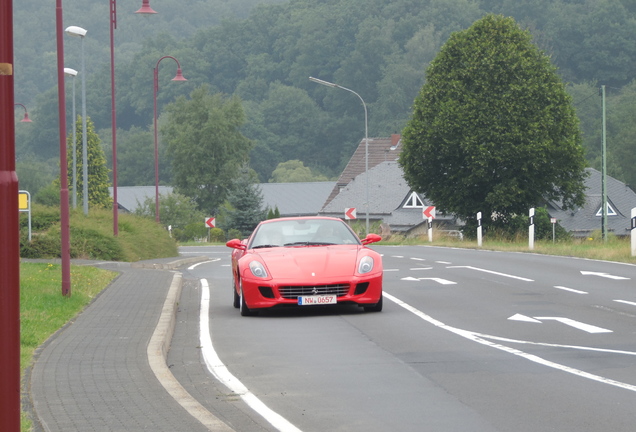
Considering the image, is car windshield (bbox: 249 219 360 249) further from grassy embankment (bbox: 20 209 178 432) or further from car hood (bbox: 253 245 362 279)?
grassy embankment (bbox: 20 209 178 432)

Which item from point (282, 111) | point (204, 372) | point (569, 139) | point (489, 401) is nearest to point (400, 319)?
point (204, 372)

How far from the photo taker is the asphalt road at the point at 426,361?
7156mm

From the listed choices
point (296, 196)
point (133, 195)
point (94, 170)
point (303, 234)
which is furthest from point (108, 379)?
point (296, 196)

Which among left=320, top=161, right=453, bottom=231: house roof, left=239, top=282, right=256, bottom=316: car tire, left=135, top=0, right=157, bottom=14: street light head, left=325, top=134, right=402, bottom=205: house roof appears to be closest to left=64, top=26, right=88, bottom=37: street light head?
left=135, top=0, right=157, bottom=14: street light head

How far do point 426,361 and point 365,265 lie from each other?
4251mm

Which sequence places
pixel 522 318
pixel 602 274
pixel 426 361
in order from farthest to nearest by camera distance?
pixel 602 274 → pixel 522 318 → pixel 426 361

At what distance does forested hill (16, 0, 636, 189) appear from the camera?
124062 mm

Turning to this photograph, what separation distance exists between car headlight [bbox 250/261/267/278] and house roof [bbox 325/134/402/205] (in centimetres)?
8564

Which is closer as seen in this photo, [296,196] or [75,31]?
[75,31]

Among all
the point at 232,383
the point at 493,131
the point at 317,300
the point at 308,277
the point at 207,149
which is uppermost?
the point at 207,149

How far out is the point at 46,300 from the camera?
15.5m

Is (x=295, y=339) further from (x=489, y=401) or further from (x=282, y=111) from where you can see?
(x=282, y=111)

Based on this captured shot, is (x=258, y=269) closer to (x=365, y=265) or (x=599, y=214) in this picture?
(x=365, y=265)

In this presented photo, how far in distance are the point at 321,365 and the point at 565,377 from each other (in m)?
2.24
